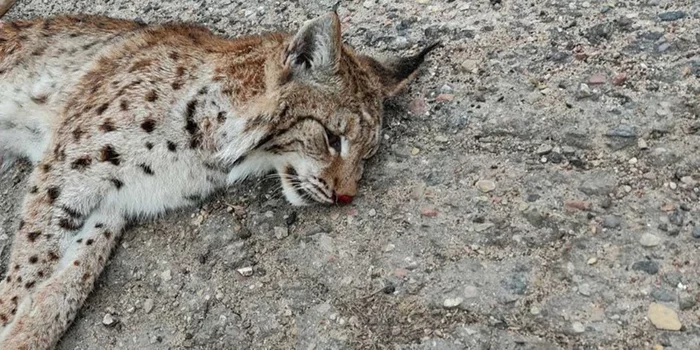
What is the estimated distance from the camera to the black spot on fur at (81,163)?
3.84 m

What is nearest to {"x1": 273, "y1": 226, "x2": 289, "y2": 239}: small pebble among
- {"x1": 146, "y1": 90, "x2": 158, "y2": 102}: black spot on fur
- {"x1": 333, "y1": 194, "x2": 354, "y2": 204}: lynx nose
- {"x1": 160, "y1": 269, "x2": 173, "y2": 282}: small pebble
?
{"x1": 333, "y1": 194, "x2": 354, "y2": 204}: lynx nose

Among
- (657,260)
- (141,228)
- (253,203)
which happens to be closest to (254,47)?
(253,203)

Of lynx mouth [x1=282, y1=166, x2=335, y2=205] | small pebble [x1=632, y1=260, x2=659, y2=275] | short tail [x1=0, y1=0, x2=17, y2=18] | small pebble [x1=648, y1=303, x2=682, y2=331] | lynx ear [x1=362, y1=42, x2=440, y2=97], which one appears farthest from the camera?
short tail [x1=0, y1=0, x2=17, y2=18]

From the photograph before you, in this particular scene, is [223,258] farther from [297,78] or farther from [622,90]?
[622,90]

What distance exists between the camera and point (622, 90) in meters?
3.95

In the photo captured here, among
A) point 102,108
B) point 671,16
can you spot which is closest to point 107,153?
point 102,108

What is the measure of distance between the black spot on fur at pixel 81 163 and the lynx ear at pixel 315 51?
1.01 metres

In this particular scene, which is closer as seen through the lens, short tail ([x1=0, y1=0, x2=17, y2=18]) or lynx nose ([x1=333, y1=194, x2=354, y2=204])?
lynx nose ([x1=333, y1=194, x2=354, y2=204])

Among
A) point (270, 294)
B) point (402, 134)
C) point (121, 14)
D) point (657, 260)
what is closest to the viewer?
point (657, 260)

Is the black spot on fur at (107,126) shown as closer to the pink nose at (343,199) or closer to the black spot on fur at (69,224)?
the black spot on fur at (69,224)

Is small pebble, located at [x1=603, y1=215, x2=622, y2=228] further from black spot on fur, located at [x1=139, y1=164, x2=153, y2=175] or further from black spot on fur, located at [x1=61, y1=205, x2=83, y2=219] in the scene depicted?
black spot on fur, located at [x1=61, y1=205, x2=83, y2=219]

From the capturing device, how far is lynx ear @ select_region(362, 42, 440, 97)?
13.8 ft

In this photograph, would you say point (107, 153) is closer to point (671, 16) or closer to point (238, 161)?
point (238, 161)

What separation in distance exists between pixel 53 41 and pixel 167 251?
64.2 inches
